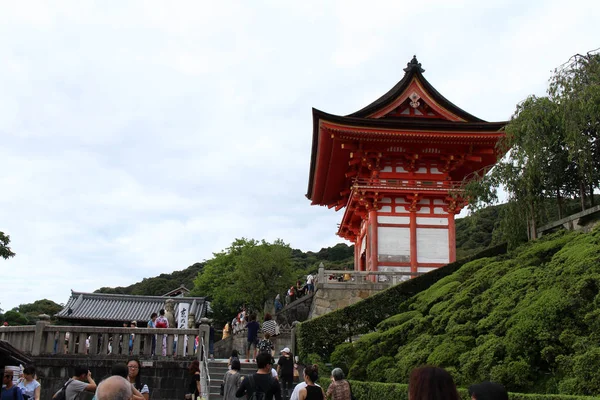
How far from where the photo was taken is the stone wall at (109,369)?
15828 millimetres

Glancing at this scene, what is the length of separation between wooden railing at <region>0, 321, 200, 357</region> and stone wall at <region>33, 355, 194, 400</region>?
246 mm

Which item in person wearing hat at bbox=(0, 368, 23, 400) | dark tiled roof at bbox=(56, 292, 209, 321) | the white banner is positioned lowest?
person wearing hat at bbox=(0, 368, 23, 400)

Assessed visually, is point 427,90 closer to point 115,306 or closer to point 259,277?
point 259,277

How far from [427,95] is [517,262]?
14.2m

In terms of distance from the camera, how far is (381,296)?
60.0ft

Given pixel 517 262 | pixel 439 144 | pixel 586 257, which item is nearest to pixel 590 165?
pixel 517 262

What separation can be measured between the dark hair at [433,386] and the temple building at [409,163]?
21546 mm

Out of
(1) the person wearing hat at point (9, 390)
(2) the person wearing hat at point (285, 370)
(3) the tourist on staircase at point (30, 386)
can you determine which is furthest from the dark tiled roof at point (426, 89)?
(1) the person wearing hat at point (9, 390)

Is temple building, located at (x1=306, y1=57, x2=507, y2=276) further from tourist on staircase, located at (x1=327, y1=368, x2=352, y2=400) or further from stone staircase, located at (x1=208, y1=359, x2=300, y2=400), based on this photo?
tourist on staircase, located at (x1=327, y1=368, x2=352, y2=400)

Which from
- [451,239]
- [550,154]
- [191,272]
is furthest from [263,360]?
[191,272]

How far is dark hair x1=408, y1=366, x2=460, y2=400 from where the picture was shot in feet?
11.9

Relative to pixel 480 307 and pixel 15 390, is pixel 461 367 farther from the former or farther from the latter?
pixel 15 390

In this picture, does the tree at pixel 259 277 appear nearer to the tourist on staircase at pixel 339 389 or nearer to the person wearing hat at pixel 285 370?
the person wearing hat at pixel 285 370

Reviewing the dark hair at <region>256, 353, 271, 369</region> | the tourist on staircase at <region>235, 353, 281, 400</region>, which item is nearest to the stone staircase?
the tourist on staircase at <region>235, 353, 281, 400</region>
